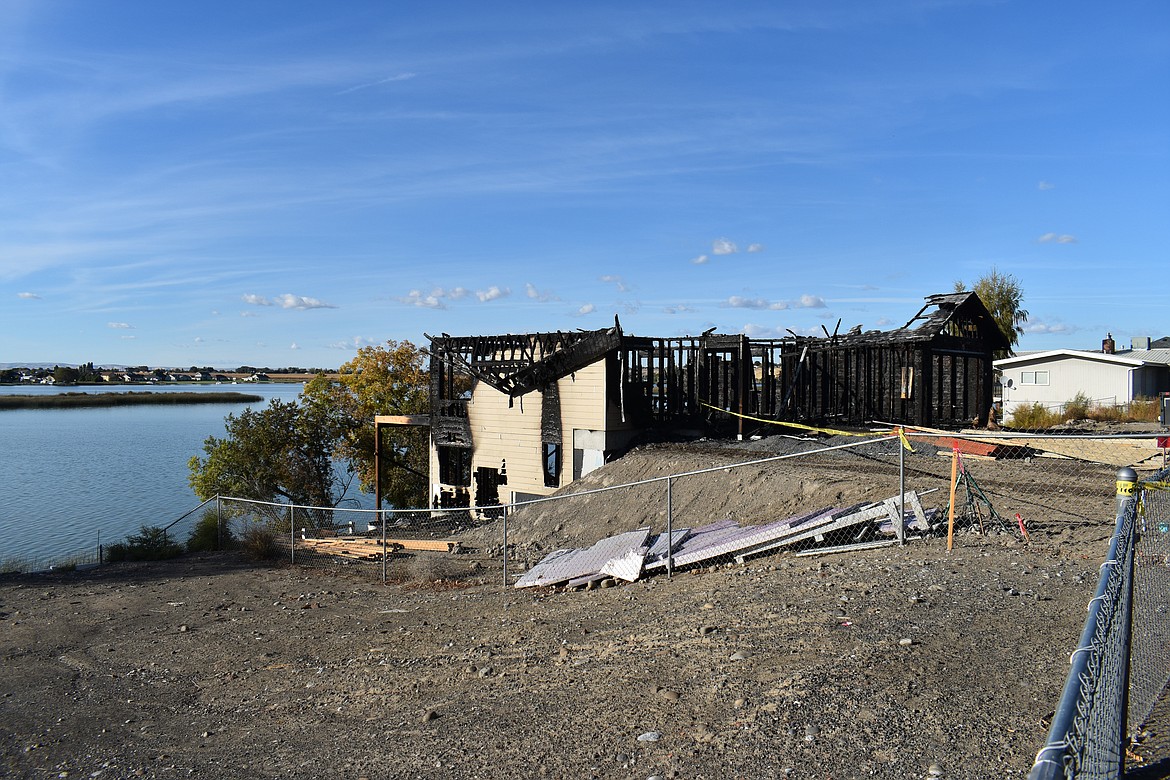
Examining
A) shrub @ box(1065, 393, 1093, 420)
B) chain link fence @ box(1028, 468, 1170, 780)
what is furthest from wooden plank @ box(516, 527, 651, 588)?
shrub @ box(1065, 393, 1093, 420)

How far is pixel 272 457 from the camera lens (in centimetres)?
3662

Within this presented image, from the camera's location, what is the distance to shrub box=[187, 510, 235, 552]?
21875mm

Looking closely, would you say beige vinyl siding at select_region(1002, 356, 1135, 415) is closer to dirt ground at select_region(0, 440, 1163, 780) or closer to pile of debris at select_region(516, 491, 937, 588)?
dirt ground at select_region(0, 440, 1163, 780)

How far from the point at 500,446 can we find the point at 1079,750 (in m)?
22.7

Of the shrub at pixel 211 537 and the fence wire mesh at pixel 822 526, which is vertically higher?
the fence wire mesh at pixel 822 526

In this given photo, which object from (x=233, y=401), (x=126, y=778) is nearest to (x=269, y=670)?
(x=126, y=778)

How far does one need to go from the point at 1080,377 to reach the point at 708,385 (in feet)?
77.9

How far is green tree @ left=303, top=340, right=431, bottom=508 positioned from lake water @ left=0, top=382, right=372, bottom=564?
312cm

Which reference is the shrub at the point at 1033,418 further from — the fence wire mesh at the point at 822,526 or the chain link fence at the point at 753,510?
the chain link fence at the point at 753,510

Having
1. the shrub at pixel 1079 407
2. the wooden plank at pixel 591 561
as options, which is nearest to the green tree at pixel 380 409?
the wooden plank at pixel 591 561

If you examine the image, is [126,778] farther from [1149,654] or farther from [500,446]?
[500,446]

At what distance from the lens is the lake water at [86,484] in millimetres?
32866

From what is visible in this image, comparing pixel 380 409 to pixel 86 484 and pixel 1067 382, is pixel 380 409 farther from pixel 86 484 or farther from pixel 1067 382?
pixel 1067 382

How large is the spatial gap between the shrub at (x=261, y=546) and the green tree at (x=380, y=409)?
1715cm
